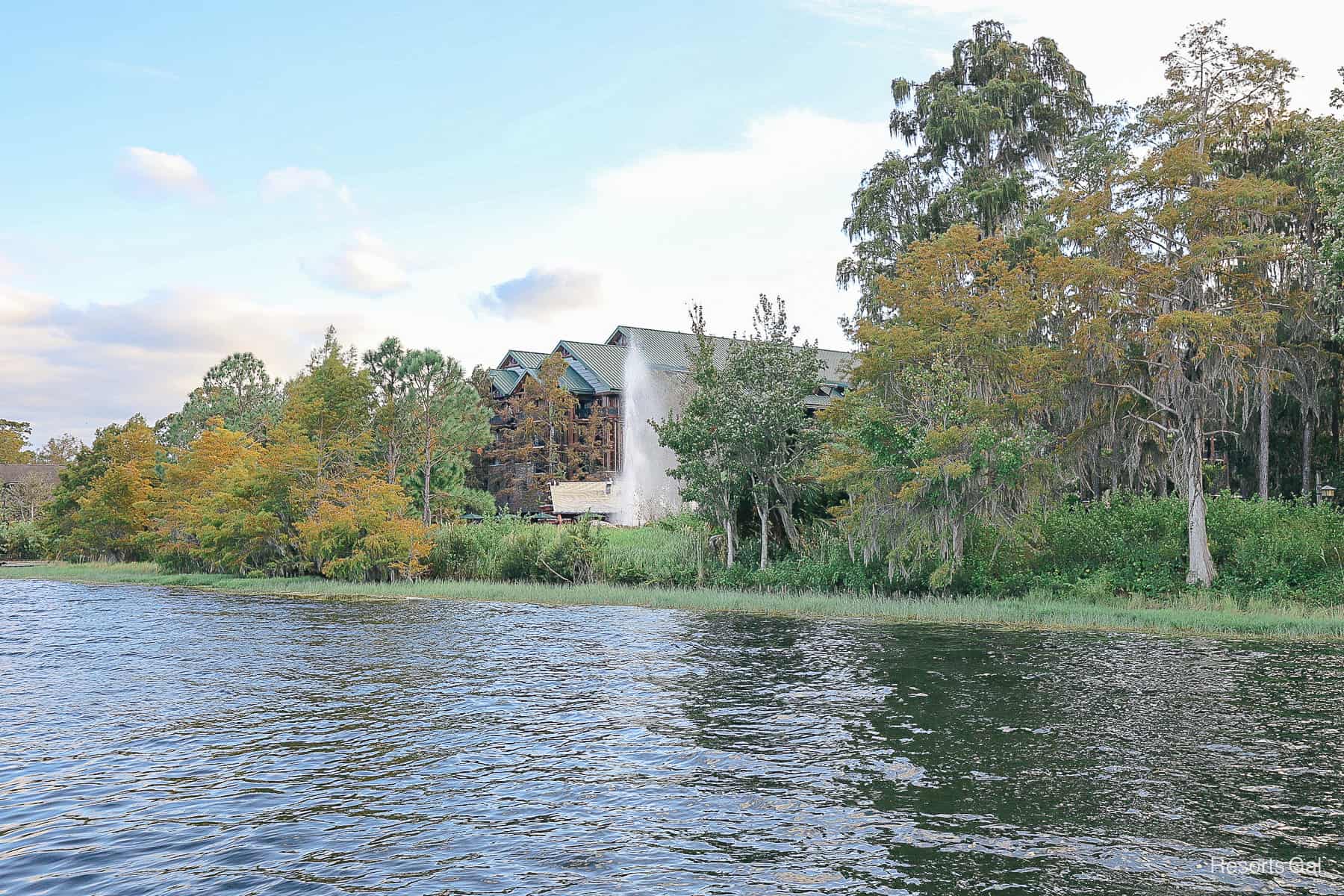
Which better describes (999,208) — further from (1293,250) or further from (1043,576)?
(1043,576)

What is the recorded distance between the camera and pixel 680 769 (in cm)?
1175

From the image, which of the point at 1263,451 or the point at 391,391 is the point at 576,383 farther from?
the point at 1263,451

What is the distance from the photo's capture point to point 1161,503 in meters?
31.0

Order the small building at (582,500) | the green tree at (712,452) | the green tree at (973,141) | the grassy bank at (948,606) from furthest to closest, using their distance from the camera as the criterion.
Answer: the small building at (582,500), the green tree at (973,141), the green tree at (712,452), the grassy bank at (948,606)

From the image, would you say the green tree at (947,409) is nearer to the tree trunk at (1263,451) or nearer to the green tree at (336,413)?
the tree trunk at (1263,451)

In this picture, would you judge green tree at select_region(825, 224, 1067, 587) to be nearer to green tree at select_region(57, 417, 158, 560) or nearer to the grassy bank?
the grassy bank

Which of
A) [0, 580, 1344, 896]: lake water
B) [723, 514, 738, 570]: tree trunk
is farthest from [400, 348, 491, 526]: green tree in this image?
[0, 580, 1344, 896]: lake water

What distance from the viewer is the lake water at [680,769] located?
8477 millimetres

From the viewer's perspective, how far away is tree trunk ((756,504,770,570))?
33875 mm

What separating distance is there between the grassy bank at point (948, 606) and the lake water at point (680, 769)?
Result: 7.28 ft

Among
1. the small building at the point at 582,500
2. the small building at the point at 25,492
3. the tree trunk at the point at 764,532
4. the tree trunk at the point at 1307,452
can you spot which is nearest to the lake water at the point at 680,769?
the tree trunk at the point at 764,532

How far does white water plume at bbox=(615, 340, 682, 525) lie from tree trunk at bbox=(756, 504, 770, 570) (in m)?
10.1

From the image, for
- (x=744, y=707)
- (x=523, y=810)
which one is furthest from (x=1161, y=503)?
(x=523, y=810)

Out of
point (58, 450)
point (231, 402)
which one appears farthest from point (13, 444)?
point (231, 402)
